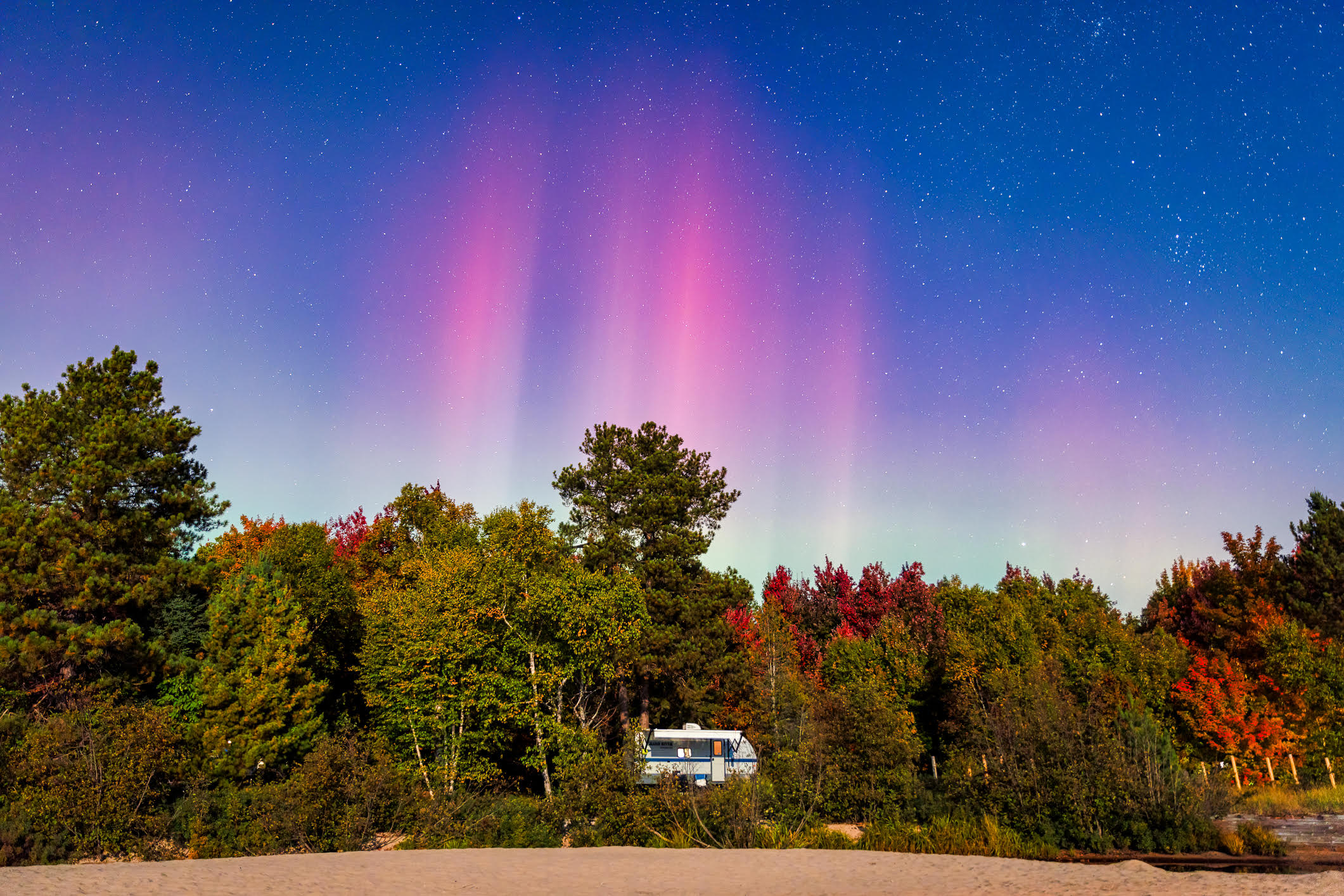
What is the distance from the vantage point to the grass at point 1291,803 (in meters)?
26.0

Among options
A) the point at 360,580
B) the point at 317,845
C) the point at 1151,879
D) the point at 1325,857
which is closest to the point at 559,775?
the point at 317,845

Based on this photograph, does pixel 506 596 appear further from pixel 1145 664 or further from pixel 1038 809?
pixel 1145 664

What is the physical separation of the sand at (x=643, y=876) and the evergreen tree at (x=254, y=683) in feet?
35.7

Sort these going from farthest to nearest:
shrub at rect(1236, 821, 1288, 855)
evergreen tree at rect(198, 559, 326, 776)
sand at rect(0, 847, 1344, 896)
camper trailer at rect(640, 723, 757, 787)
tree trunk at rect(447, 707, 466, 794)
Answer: camper trailer at rect(640, 723, 757, 787)
evergreen tree at rect(198, 559, 326, 776)
tree trunk at rect(447, 707, 466, 794)
shrub at rect(1236, 821, 1288, 855)
sand at rect(0, 847, 1344, 896)

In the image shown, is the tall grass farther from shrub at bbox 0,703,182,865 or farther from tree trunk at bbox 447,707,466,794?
shrub at bbox 0,703,182,865

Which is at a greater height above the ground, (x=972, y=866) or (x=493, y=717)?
(x=493, y=717)

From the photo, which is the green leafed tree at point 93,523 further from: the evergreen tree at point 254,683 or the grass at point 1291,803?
the grass at point 1291,803

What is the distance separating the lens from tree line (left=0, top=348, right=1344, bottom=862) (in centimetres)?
2102

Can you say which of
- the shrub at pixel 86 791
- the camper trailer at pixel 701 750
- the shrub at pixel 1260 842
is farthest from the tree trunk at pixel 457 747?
the shrub at pixel 1260 842

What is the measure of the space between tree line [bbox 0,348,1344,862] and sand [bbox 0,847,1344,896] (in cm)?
314

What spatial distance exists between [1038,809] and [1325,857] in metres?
5.58

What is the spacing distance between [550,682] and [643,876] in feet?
45.4

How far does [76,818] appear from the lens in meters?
20.2

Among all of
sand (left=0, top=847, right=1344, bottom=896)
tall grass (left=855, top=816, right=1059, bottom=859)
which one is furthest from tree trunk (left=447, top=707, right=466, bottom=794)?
tall grass (left=855, top=816, right=1059, bottom=859)
